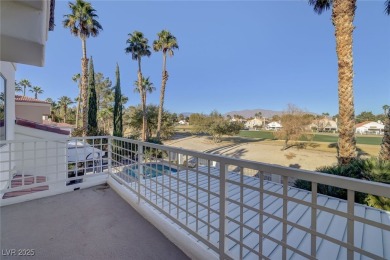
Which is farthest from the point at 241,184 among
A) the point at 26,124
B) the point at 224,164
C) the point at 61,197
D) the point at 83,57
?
the point at 83,57

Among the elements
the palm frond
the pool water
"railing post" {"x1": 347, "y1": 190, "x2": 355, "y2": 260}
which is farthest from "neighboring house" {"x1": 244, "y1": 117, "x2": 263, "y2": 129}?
"railing post" {"x1": 347, "y1": 190, "x2": 355, "y2": 260}

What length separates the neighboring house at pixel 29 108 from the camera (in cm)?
1191

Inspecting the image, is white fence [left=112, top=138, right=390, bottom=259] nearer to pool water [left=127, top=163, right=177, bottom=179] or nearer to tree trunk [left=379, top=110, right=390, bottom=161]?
pool water [left=127, top=163, right=177, bottom=179]

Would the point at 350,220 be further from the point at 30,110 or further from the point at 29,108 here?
the point at 30,110

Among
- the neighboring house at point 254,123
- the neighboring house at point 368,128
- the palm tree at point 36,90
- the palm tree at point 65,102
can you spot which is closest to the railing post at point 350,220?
the palm tree at point 65,102

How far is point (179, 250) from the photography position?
1907 mm

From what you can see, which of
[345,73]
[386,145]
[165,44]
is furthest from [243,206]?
[165,44]

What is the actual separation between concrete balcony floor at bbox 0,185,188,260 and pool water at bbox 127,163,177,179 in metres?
0.48

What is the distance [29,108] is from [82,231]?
14.2m

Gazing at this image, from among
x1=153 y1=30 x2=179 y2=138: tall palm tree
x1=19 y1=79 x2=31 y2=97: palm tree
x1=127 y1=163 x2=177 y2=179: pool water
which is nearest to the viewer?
x1=127 y1=163 x2=177 y2=179: pool water

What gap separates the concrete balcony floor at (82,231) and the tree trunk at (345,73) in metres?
6.47

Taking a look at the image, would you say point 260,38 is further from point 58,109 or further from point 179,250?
point 58,109

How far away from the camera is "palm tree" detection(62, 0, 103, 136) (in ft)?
42.0

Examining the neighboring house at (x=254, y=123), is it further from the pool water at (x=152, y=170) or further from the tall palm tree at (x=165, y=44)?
the pool water at (x=152, y=170)
